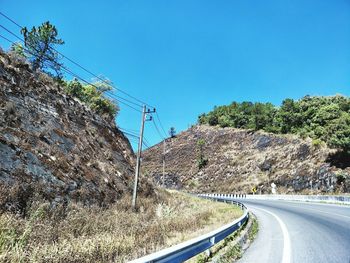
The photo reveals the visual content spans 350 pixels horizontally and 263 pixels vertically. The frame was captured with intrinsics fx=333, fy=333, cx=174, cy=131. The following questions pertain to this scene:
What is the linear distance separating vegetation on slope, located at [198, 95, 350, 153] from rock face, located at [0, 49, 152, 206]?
45548 millimetres

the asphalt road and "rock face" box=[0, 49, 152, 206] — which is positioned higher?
"rock face" box=[0, 49, 152, 206]

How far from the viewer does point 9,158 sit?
46.8 feet

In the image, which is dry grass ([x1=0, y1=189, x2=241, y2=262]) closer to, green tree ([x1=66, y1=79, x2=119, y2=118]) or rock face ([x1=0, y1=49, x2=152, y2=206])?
rock face ([x1=0, y1=49, x2=152, y2=206])

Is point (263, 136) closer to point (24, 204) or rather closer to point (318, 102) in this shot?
point (318, 102)

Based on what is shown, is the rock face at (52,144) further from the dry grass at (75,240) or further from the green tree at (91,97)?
the green tree at (91,97)

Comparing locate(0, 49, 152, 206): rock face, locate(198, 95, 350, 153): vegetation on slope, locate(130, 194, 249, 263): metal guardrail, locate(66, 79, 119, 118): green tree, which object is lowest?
locate(130, 194, 249, 263): metal guardrail

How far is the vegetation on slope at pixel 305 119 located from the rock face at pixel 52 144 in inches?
1793

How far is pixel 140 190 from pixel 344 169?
40.4m

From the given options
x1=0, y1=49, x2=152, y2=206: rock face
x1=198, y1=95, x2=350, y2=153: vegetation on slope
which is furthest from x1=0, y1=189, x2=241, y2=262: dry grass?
x1=198, y1=95, x2=350, y2=153: vegetation on slope

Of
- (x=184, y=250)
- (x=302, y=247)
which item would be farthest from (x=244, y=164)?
(x=184, y=250)

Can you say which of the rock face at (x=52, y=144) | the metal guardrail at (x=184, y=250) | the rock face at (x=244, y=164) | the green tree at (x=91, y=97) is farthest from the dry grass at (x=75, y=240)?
the rock face at (x=244, y=164)

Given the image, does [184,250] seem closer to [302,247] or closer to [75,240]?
[75,240]

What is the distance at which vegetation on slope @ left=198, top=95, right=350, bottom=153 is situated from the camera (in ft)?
198

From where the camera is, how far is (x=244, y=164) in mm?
79562
